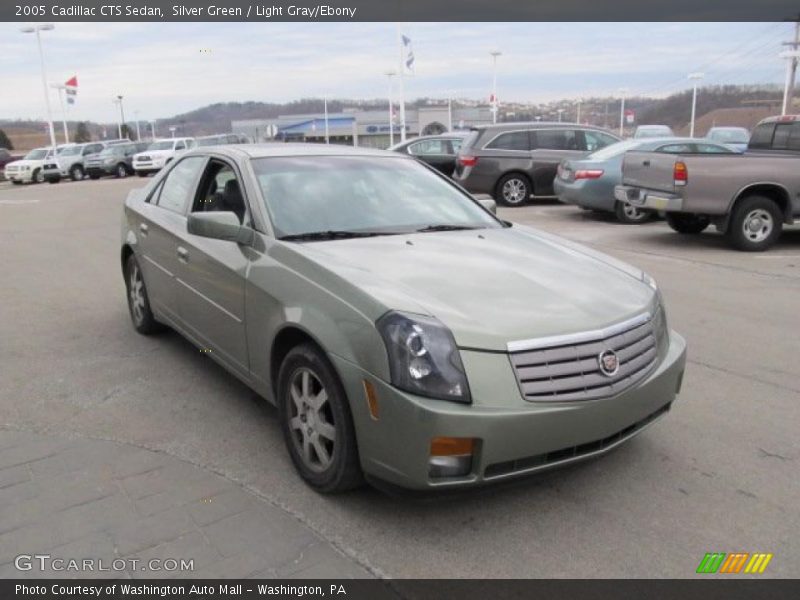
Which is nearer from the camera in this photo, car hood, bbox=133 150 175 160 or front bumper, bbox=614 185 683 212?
front bumper, bbox=614 185 683 212

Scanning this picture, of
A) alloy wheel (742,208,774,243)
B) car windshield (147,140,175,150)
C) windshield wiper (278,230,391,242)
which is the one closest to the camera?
windshield wiper (278,230,391,242)

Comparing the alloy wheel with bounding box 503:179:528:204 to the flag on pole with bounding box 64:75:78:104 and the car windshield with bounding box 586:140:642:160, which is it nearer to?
the car windshield with bounding box 586:140:642:160

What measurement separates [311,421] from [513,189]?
42.1ft

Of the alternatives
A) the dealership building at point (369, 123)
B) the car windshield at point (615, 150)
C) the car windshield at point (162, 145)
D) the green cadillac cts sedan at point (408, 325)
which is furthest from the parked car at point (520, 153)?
the dealership building at point (369, 123)

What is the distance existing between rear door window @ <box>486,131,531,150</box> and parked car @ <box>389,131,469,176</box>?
12.9 feet

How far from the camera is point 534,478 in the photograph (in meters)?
2.82

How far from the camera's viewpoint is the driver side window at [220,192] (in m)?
4.14

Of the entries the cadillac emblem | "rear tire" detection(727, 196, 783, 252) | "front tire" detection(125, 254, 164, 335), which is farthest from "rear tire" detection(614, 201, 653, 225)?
the cadillac emblem

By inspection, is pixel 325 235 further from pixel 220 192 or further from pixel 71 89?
pixel 71 89

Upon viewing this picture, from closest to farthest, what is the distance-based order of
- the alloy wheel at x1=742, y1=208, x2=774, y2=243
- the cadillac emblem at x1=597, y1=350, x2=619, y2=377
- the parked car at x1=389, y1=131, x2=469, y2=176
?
1. the cadillac emblem at x1=597, y1=350, x2=619, y2=377
2. the alloy wheel at x1=742, y1=208, x2=774, y2=243
3. the parked car at x1=389, y1=131, x2=469, y2=176

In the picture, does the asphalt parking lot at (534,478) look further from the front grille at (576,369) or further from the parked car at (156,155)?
the parked car at (156,155)

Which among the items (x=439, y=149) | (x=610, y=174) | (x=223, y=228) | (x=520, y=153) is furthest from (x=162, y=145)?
(x=223, y=228)
